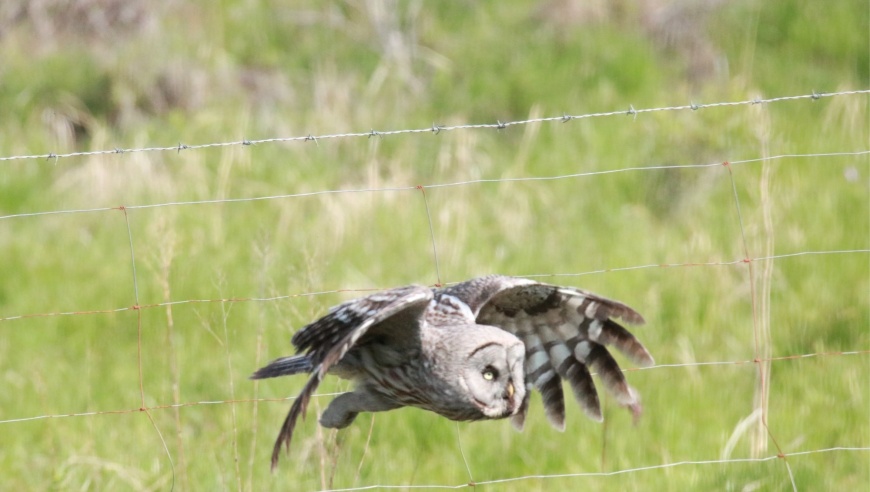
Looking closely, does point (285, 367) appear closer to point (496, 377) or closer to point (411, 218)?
point (496, 377)

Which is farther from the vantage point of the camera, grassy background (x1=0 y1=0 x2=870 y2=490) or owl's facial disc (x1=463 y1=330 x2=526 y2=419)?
grassy background (x1=0 y1=0 x2=870 y2=490)

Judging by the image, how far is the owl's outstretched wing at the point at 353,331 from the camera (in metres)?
4.27

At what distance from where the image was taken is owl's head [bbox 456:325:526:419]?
15.5 feet

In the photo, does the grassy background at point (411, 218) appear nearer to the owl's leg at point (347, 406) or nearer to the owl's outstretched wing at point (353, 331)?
the owl's leg at point (347, 406)

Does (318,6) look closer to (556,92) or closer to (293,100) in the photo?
(293,100)

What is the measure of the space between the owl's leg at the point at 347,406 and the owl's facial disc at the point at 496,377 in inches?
22.1

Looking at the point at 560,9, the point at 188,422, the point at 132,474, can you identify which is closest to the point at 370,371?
the point at 132,474

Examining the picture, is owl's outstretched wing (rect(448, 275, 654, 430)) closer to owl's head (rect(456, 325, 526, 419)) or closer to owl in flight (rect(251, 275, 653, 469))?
owl in flight (rect(251, 275, 653, 469))

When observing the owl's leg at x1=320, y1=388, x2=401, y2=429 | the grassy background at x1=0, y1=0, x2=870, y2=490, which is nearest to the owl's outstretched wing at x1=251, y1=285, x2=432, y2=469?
the owl's leg at x1=320, y1=388, x2=401, y2=429

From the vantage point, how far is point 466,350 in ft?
15.5

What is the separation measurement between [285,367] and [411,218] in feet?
13.2

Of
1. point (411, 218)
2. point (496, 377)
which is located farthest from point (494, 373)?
point (411, 218)

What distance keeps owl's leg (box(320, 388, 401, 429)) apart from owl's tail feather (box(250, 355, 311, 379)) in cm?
18

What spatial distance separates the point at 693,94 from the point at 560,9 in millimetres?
1570
